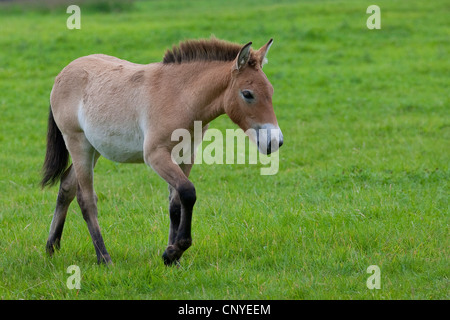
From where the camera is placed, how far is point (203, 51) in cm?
574

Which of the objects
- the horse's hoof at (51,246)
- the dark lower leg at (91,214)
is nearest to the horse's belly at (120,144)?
the dark lower leg at (91,214)

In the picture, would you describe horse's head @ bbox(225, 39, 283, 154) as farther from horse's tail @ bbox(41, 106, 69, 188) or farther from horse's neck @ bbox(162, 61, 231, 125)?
horse's tail @ bbox(41, 106, 69, 188)

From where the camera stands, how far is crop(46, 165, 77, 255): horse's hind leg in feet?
20.9

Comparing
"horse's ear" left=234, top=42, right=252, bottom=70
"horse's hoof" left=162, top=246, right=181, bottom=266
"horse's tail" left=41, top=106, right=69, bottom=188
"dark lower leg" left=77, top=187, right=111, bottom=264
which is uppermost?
"horse's ear" left=234, top=42, right=252, bottom=70

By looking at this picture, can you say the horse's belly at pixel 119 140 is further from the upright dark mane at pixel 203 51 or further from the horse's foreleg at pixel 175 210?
the upright dark mane at pixel 203 51

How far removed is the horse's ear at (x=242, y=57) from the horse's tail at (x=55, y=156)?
2.53m

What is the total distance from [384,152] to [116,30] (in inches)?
554

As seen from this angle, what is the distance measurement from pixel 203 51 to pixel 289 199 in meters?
2.83

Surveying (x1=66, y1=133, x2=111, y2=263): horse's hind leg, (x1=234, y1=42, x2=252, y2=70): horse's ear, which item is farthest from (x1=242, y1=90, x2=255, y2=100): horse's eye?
(x1=66, y1=133, x2=111, y2=263): horse's hind leg

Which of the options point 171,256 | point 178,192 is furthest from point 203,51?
Answer: point 171,256

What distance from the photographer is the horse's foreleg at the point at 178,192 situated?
528 centimetres

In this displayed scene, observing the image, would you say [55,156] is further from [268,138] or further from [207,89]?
[268,138]

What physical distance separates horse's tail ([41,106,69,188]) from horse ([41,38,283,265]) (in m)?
0.14
